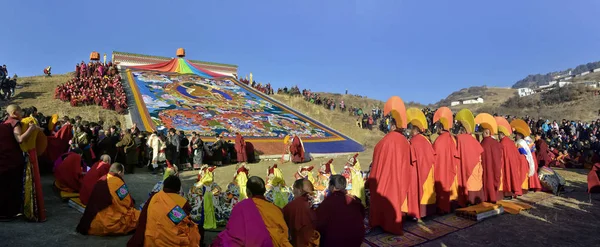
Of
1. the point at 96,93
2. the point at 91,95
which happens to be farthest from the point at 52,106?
the point at 96,93

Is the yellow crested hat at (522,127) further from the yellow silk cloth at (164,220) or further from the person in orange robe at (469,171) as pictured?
the yellow silk cloth at (164,220)

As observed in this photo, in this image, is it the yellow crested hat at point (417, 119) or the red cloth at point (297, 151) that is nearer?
the yellow crested hat at point (417, 119)

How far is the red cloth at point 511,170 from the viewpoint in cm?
723

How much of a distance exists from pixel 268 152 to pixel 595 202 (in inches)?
394

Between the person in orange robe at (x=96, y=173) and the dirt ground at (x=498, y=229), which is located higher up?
the person in orange robe at (x=96, y=173)

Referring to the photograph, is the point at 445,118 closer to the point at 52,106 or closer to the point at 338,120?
the point at 52,106

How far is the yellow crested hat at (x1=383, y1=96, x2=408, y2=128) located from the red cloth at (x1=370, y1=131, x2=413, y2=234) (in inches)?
10.0

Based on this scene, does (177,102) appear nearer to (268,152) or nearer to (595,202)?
(268,152)

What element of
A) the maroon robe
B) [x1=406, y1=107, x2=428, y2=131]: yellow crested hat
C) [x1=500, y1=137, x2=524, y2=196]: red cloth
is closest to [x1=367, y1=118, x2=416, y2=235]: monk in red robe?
[x1=406, y1=107, x2=428, y2=131]: yellow crested hat

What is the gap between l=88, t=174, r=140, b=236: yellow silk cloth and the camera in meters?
4.47

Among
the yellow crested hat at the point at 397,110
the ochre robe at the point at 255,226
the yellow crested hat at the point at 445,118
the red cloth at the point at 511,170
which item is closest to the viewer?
the ochre robe at the point at 255,226

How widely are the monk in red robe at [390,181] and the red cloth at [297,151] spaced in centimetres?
756

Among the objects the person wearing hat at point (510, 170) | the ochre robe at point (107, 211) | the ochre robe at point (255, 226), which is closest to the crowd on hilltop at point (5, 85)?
the ochre robe at point (107, 211)

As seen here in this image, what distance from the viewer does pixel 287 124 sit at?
57.5 ft
